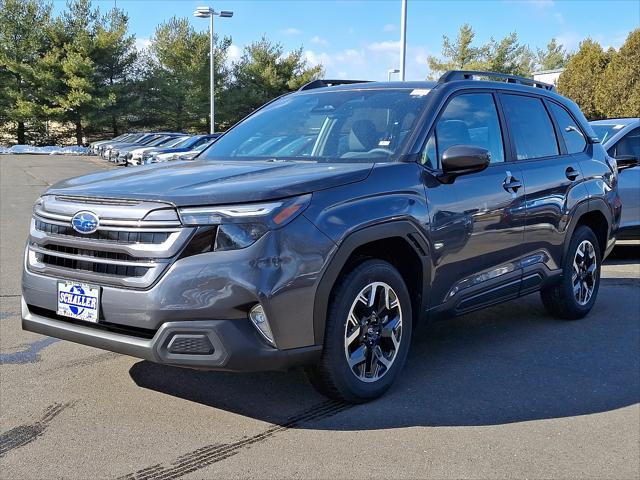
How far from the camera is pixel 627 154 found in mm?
8836

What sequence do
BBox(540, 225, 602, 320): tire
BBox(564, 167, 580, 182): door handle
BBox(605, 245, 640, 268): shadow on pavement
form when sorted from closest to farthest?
BBox(564, 167, 580, 182): door handle < BBox(540, 225, 602, 320): tire < BBox(605, 245, 640, 268): shadow on pavement

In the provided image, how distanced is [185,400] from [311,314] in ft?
3.40

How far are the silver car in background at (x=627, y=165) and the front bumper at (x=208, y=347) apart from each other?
652cm

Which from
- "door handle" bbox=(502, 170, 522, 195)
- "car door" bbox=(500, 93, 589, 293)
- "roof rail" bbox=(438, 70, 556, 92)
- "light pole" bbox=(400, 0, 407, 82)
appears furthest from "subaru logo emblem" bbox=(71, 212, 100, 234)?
"light pole" bbox=(400, 0, 407, 82)

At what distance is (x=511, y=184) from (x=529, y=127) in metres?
0.80

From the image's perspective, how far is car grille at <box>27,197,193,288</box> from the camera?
10.6 feet

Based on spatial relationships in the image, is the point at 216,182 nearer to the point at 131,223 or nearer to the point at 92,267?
the point at 131,223

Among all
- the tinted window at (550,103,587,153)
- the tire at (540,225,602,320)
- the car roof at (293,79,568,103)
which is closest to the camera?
the car roof at (293,79,568,103)

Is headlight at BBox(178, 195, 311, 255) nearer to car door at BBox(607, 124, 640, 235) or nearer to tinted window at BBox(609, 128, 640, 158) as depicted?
car door at BBox(607, 124, 640, 235)

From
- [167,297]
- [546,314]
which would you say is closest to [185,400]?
[167,297]

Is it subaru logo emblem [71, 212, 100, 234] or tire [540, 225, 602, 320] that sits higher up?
subaru logo emblem [71, 212, 100, 234]

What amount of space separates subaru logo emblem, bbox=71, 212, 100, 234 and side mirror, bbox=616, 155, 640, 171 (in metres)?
6.99

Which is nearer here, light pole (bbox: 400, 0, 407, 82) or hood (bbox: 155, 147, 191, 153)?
light pole (bbox: 400, 0, 407, 82)

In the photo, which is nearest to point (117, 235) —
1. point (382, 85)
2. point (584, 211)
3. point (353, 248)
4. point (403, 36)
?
point (353, 248)
